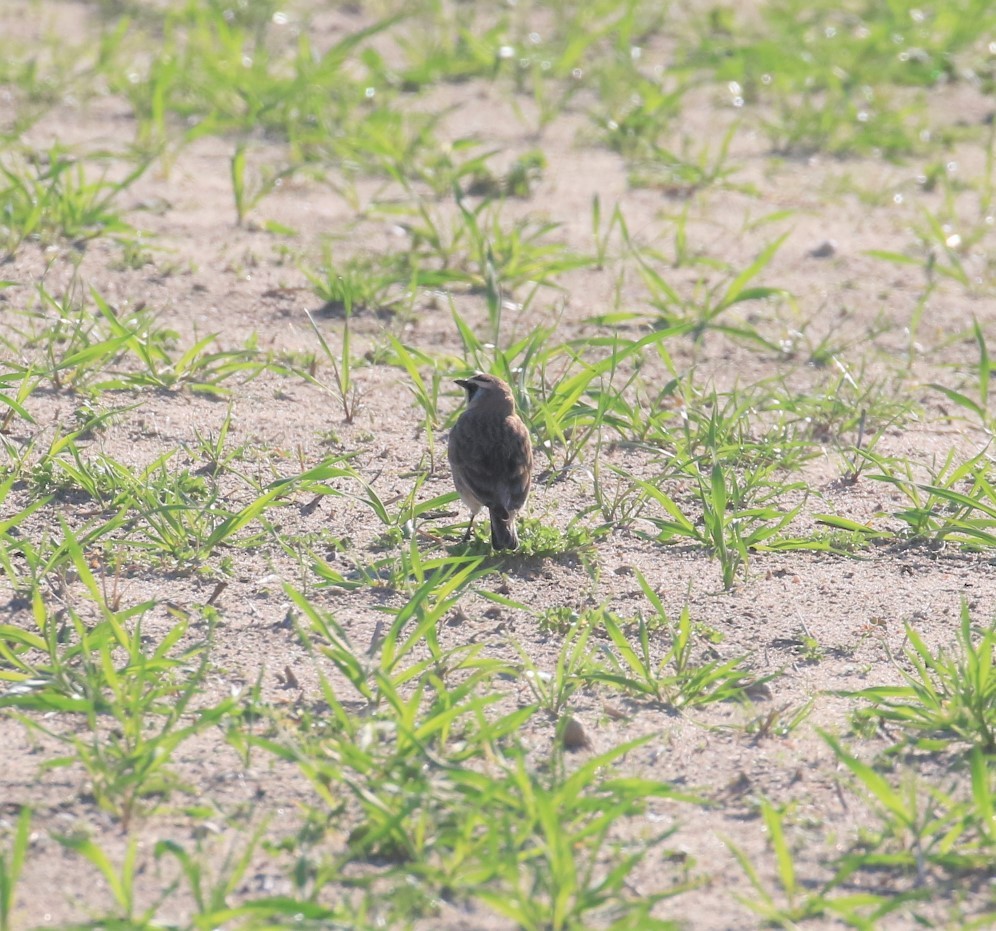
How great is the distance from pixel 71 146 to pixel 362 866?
5848mm

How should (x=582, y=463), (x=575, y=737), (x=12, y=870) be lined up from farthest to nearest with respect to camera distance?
(x=582, y=463), (x=575, y=737), (x=12, y=870)

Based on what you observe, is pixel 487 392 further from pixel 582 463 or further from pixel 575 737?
pixel 575 737

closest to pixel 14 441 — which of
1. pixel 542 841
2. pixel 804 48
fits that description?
pixel 542 841

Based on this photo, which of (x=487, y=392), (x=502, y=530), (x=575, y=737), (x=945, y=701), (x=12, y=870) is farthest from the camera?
(x=487, y=392)

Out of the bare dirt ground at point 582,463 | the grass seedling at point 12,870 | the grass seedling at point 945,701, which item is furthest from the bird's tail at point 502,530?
the grass seedling at point 12,870

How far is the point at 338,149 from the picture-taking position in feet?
28.0

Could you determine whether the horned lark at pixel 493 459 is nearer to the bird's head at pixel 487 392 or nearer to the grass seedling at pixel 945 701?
the bird's head at pixel 487 392

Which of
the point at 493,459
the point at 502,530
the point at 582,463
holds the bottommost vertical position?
the point at 582,463

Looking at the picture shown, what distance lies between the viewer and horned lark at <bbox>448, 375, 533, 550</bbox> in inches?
209

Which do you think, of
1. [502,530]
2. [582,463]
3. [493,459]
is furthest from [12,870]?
[582,463]

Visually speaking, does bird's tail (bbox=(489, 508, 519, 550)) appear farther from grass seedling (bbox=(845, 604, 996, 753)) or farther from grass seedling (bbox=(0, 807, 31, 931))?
grass seedling (bbox=(0, 807, 31, 931))

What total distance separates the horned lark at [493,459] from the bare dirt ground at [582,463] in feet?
0.70

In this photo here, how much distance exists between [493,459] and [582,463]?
2.65 feet

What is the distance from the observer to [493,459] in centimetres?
539
